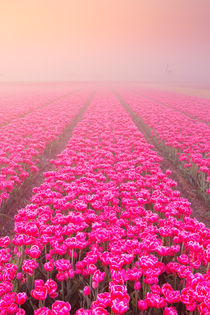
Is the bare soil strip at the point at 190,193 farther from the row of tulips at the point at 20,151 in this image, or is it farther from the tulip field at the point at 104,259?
the row of tulips at the point at 20,151

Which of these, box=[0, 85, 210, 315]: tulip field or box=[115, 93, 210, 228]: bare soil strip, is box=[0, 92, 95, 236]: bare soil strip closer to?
box=[0, 85, 210, 315]: tulip field

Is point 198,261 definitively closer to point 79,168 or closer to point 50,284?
point 50,284

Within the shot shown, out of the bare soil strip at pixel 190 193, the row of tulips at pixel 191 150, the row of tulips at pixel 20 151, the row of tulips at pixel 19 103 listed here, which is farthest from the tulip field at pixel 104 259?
the row of tulips at pixel 19 103

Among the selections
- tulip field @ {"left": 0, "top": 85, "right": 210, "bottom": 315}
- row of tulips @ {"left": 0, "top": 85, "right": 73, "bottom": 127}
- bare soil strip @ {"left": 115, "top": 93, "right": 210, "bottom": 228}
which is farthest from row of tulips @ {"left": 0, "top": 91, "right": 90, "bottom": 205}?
bare soil strip @ {"left": 115, "top": 93, "right": 210, "bottom": 228}

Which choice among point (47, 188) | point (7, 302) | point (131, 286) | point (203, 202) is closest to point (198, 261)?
point (131, 286)

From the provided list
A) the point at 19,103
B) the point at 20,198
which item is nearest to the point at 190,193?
the point at 20,198

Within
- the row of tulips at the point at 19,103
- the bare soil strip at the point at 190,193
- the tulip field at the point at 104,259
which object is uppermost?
the row of tulips at the point at 19,103

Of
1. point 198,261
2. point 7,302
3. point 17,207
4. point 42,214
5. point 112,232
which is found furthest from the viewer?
point 17,207

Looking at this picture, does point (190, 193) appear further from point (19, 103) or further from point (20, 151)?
point (19, 103)

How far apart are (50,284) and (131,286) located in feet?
4.51

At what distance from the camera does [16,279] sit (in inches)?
141

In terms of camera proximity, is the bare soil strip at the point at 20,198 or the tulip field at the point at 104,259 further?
the bare soil strip at the point at 20,198

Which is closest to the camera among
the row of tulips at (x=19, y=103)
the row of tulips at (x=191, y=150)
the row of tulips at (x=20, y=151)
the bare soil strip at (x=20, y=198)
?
the bare soil strip at (x=20, y=198)

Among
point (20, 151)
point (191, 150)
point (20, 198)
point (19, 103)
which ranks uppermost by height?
point (19, 103)
